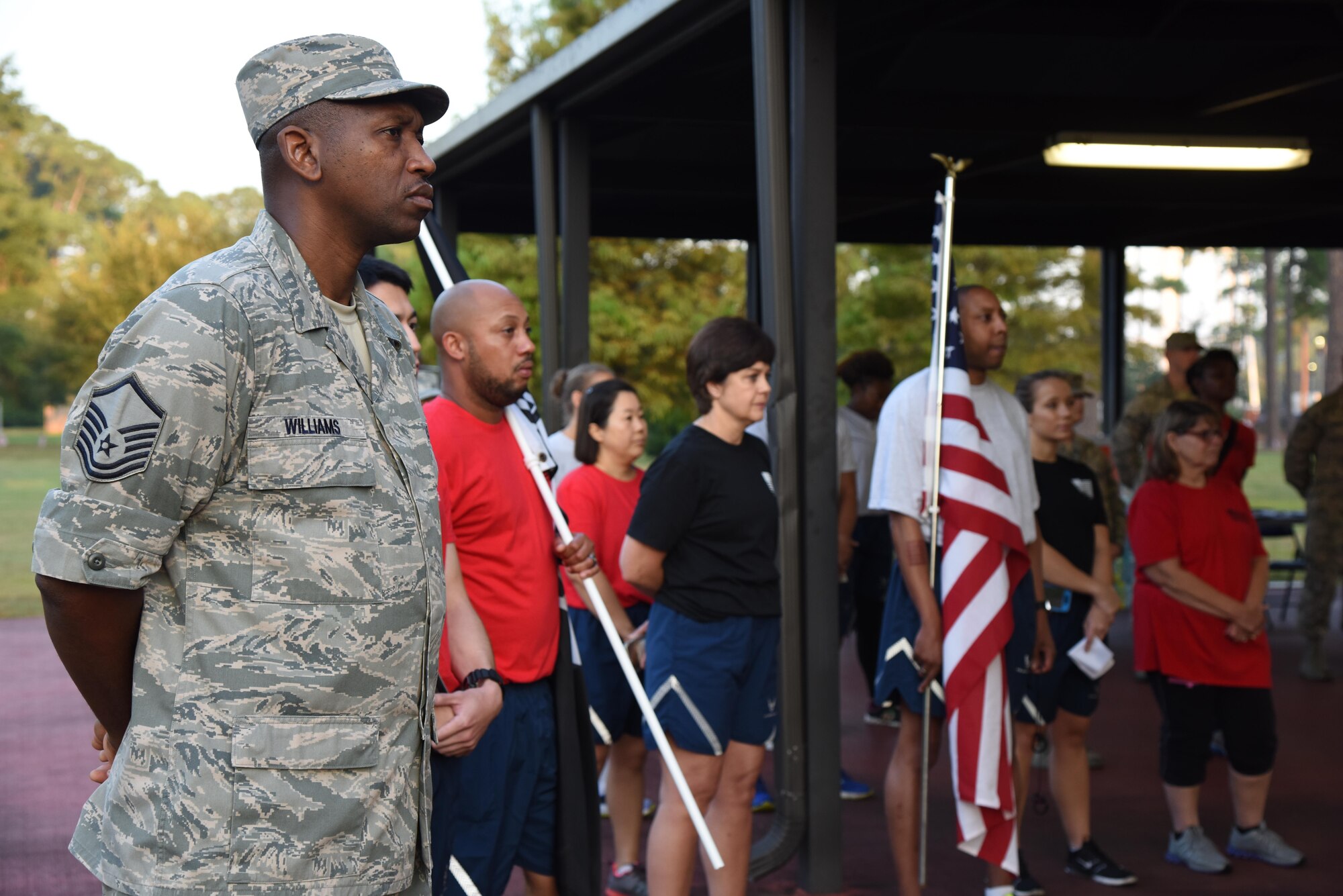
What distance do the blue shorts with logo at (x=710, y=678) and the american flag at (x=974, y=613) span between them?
0.71 meters

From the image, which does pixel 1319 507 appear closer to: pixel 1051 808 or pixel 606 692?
pixel 1051 808

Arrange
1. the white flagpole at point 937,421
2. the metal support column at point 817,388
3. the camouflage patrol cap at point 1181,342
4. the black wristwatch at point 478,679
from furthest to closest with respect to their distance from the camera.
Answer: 1. the camouflage patrol cap at point 1181,342
2. the metal support column at point 817,388
3. the white flagpole at point 937,421
4. the black wristwatch at point 478,679

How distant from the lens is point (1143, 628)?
17.4ft

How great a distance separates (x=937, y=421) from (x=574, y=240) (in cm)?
428

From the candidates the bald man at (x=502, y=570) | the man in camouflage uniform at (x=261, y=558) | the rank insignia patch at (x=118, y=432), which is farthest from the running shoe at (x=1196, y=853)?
the rank insignia patch at (x=118, y=432)

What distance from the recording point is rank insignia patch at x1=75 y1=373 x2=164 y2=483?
1.67 meters

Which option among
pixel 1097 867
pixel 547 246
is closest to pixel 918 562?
pixel 1097 867

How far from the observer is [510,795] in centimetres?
324

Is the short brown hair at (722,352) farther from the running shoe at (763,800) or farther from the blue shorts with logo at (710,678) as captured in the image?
the running shoe at (763,800)

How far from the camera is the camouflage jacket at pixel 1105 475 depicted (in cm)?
736

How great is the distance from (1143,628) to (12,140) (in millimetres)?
58572

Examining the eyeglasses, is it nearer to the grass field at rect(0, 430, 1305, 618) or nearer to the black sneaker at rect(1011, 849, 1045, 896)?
the black sneaker at rect(1011, 849, 1045, 896)

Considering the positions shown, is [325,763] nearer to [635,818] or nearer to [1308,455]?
[635,818]

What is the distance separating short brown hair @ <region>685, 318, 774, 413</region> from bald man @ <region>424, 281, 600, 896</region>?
0.86m
